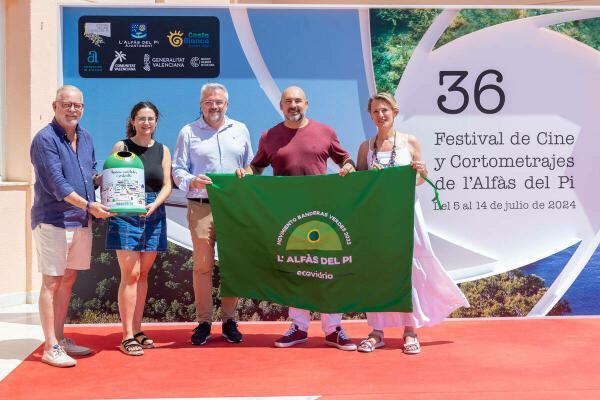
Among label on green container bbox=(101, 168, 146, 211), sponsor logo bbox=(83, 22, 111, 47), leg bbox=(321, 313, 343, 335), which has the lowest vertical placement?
leg bbox=(321, 313, 343, 335)

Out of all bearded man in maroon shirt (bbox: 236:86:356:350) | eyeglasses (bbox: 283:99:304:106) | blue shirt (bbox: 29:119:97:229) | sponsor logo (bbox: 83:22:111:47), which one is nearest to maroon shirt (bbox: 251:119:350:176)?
bearded man in maroon shirt (bbox: 236:86:356:350)

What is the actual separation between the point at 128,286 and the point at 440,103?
2.81 m

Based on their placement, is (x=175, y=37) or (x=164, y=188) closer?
(x=164, y=188)

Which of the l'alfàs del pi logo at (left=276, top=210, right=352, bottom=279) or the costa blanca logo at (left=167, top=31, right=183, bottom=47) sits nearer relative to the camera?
the l'alfàs del pi logo at (left=276, top=210, right=352, bottom=279)

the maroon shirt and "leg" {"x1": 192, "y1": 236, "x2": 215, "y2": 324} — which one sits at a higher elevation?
the maroon shirt

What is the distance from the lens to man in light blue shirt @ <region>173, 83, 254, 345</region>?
13.2 ft

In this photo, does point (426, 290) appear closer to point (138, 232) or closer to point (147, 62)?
point (138, 232)

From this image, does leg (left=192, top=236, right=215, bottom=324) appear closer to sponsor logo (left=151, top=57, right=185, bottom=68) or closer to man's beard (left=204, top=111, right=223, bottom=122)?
man's beard (left=204, top=111, right=223, bottom=122)

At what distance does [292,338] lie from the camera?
400 cm

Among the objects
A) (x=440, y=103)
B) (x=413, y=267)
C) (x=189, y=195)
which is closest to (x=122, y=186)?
(x=189, y=195)

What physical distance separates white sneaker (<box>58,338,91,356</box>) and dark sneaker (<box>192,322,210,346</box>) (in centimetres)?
68

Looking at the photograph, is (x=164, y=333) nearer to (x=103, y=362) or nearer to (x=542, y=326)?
(x=103, y=362)

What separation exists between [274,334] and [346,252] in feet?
3.28

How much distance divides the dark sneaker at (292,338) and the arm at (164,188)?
3.97ft
